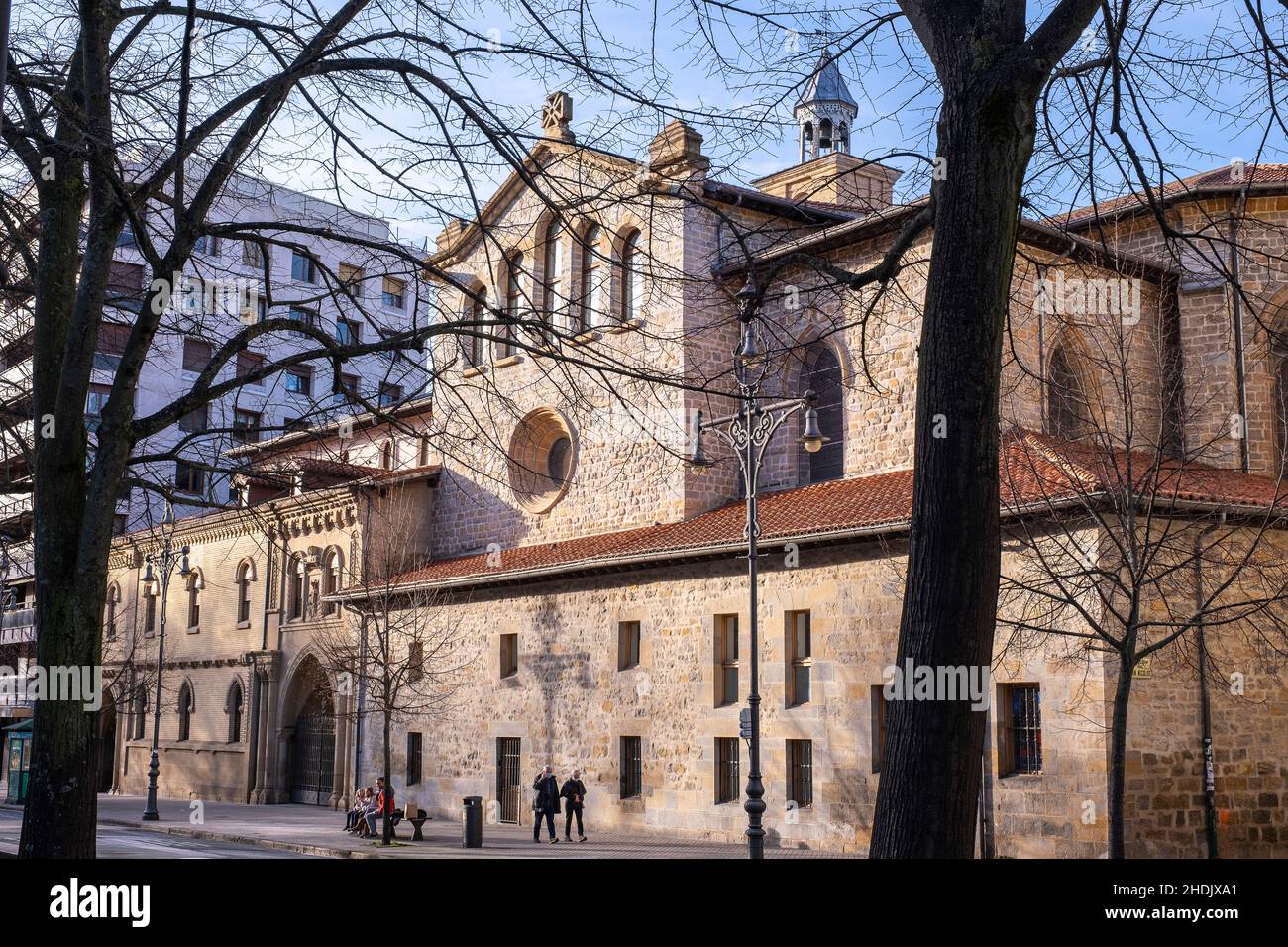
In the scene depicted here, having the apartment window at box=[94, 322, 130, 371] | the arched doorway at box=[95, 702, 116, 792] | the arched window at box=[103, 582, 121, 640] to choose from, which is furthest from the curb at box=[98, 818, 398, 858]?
the arched doorway at box=[95, 702, 116, 792]

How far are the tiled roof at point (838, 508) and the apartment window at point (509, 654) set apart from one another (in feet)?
5.15

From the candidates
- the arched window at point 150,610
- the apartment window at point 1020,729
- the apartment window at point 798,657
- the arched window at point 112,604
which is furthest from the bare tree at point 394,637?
the arched window at point 112,604

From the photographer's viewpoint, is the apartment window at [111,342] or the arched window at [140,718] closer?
the apartment window at [111,342]

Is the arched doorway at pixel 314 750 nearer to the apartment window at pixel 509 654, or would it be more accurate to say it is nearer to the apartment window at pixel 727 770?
the apartment window at pixel 509 654

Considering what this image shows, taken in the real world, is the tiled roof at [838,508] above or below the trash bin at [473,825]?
above

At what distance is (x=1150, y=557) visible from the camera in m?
17.9

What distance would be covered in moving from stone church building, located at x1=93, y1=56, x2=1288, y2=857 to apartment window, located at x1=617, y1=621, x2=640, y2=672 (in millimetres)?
52

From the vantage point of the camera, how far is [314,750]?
40.9m

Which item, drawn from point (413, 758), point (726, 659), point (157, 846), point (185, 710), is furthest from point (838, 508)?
point (185, 710)

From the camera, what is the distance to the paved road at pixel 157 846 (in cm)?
2438
